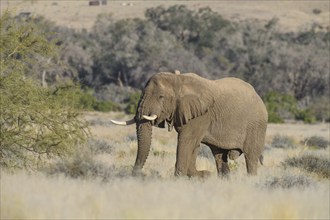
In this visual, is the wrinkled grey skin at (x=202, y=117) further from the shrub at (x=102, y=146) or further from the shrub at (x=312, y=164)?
the shrub at (x=102, y=146)

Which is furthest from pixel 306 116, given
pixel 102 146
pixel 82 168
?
pixel 82 168

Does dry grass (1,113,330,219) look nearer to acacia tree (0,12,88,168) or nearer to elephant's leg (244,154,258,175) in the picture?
acacia tree (0,12,88,168)

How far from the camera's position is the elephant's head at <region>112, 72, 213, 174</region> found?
511 inches

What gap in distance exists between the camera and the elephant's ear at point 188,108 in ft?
43.2

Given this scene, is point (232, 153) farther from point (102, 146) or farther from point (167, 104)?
point (102, 146)

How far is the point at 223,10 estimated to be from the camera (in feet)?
387

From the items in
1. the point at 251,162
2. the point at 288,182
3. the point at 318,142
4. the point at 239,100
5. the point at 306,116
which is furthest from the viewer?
the point at 306,116

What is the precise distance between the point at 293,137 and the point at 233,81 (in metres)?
15.9

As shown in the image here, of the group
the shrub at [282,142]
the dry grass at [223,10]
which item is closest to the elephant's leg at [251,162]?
the shrub at [282,142]

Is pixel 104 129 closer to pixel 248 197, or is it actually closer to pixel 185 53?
pixel 248 197

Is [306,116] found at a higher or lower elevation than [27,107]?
lower

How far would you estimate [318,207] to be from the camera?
9.20 meters

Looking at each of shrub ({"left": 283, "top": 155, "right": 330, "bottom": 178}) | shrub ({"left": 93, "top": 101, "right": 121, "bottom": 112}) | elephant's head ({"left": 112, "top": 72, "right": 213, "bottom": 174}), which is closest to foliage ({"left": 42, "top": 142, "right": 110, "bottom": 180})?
elephant's head ({"left": 112, "top": 72, "right": 213, "bottom": 174})

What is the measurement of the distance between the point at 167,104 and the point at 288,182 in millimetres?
2412
